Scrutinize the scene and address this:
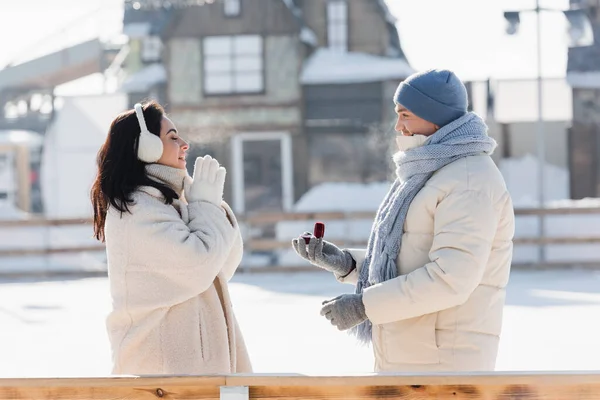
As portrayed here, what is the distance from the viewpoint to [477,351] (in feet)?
11.7

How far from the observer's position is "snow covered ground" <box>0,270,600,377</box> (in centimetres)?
859

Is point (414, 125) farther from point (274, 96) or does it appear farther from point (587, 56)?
point (587, 56)

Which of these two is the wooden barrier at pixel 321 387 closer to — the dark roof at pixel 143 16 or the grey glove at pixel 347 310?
Answer: the grey glove at pixel 347 310

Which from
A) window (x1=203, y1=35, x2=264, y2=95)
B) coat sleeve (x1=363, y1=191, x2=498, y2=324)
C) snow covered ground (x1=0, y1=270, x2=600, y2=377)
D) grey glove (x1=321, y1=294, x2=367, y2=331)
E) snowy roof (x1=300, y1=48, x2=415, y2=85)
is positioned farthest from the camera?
window (x1=203, y1=35, x2=264, y2=95)

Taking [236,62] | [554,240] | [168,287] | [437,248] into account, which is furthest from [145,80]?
[437,248]

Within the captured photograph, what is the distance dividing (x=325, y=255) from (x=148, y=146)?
2.26 feet

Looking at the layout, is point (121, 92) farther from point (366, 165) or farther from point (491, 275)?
point (491, 275)

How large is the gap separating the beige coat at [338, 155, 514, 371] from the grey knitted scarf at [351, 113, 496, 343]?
0.03 m

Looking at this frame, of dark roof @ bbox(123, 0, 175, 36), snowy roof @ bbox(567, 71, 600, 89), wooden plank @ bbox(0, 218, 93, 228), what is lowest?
wooden plank @ bbox(0, 218, 93, 228)

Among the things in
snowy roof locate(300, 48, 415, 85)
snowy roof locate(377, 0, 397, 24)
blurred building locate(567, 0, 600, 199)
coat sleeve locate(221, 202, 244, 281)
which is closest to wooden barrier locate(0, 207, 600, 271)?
snowy roof locate(300, 48, 415, 85)

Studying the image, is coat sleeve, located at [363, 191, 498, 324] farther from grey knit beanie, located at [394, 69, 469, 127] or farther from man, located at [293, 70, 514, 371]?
grey knit beanie, located at [394, 69, 469, 127]

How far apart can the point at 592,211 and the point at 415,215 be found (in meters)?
15.5

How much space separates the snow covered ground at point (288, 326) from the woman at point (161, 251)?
1851mm

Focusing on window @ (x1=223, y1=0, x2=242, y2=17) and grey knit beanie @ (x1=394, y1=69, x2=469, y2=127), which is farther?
window @ (x1=223, y1=0, x2=242, y2=17)
